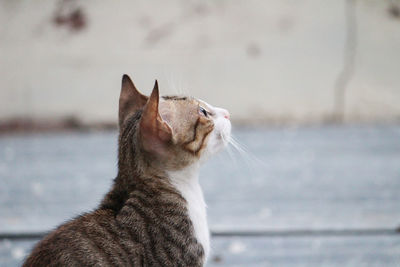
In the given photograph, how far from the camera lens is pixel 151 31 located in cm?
434

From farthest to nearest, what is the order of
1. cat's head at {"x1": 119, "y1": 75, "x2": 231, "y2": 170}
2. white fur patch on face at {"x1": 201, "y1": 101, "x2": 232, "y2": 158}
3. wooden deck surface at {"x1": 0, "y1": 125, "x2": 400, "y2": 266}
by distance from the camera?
wooden deck surface at {"x1": 0, "y1": 125, "x2": 400, "y2": 266}, white fur patch on face at {"x1": 201, "y1": 101, "x2": 232, "y2": 158}, cat's head at {"x1": 119, "y1": 75, "x2": 231, "y2": 170}

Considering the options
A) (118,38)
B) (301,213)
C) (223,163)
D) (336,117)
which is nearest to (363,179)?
(301,213)

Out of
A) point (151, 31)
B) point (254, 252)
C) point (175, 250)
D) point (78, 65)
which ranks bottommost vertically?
point (254, 252)

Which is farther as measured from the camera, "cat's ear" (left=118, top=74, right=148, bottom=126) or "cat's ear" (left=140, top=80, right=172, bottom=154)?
"cat's ear" (left=118, top=74, right=148, bottom=126)

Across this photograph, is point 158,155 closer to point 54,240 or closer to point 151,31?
point 54,240

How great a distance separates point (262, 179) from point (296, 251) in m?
1.07

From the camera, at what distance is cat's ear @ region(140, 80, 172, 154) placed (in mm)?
1256

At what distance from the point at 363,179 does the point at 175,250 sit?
1772 millimetres

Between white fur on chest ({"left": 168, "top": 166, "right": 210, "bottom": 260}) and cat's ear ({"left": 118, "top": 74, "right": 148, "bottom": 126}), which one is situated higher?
cat's ear ({"left": 118, "top": 74, "right": 148, "bottom": 126})

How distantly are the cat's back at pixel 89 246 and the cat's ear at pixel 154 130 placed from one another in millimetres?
205

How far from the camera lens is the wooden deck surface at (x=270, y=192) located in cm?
198

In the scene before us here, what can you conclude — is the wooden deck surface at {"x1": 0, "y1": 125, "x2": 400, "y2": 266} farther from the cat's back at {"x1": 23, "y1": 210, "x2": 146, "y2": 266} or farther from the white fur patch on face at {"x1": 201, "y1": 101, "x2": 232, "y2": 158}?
the cat's back at {"x1": 23, "y1": 210, "x2": 146, "y2": 266}

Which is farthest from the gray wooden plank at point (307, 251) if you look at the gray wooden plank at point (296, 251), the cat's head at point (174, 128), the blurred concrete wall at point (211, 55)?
the blurred concrete wall at point (211, 55)

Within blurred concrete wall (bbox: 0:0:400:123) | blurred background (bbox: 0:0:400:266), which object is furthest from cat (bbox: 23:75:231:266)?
blurred concrete wall (bbox: 0:0:400:123)
